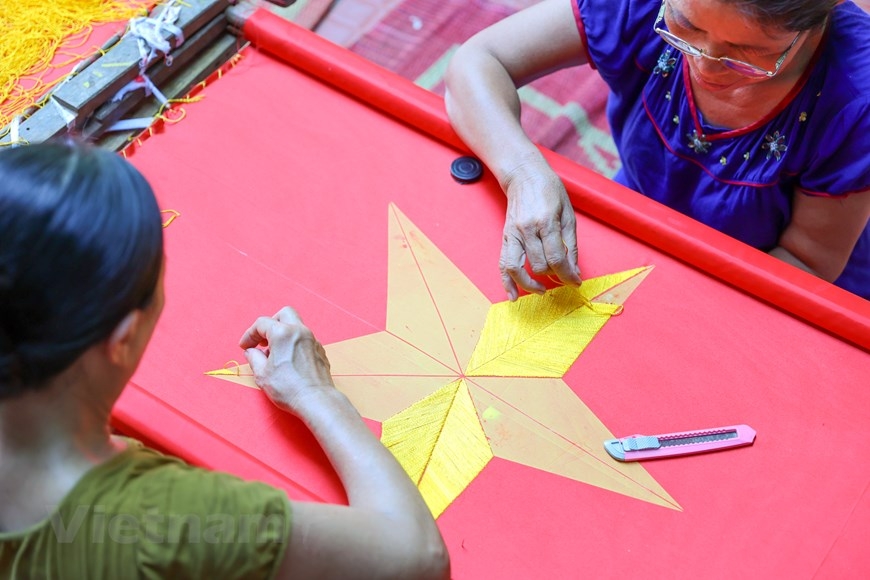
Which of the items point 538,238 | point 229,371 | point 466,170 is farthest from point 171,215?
point 538,238

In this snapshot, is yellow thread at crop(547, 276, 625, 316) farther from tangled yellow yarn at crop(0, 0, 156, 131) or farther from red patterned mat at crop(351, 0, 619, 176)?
tangled yellow yarn at crop(0, 0, 156, 131)

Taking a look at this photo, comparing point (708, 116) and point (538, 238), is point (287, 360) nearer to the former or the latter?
point (538, 238)

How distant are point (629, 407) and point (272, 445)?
0.52 m

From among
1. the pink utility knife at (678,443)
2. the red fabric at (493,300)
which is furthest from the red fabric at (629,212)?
the pink utility knife at (678,443)

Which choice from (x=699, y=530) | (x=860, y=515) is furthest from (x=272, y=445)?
(x=860, y=515)

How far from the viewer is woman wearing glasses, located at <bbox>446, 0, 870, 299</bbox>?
1152 mm

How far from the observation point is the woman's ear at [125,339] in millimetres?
753

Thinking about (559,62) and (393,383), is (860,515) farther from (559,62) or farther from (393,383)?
(559,62)

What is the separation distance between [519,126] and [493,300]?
0.33 m

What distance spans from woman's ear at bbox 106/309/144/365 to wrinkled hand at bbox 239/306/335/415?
336 mm

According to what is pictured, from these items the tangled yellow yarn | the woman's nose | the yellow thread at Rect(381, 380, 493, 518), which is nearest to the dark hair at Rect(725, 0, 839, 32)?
the woman's nose

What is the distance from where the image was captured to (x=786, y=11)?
1.04m

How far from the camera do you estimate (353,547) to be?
87 cm

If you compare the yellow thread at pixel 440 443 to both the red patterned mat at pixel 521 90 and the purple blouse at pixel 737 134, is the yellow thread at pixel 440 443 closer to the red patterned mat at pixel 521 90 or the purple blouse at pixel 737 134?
the purple blouse at pixel 737 134
